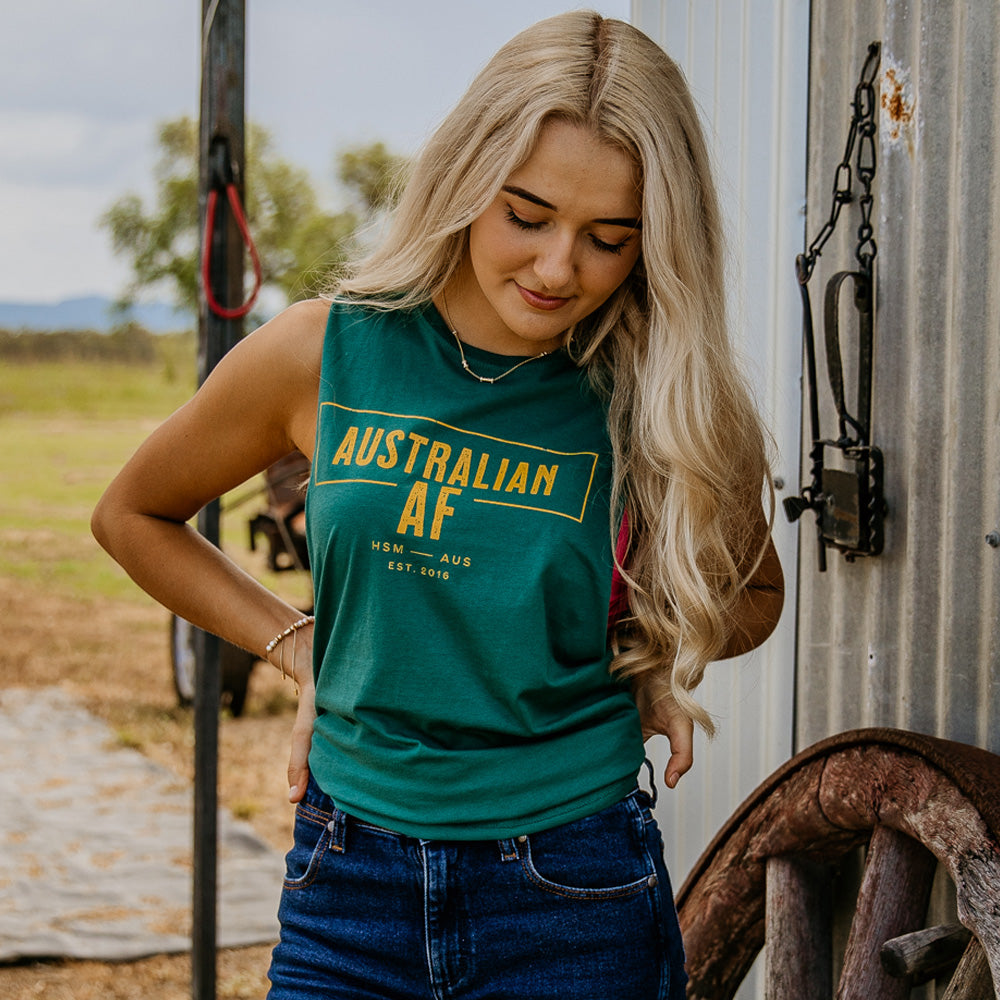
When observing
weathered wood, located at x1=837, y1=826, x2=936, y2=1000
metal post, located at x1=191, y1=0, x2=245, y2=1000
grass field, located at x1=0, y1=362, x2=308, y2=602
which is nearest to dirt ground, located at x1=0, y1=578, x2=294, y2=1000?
metal post, located at x1=191, y1=0, x2=245, y2=1000

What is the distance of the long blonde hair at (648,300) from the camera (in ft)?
5.32

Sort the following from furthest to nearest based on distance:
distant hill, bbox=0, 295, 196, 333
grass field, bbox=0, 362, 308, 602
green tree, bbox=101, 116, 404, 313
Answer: distant hill, bbox=0, 295, 196, 333 → grass field, bbox=0, 362, 308, 602 → green tree, bbox=101, 116, 404, 313

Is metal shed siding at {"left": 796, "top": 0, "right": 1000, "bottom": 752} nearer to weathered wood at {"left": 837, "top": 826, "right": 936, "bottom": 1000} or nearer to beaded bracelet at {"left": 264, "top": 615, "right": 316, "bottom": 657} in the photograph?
weathered wood at {"left": 837, "top": 826, "right": 936, "bottom": 1000}

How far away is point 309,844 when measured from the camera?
→ 1666 mm

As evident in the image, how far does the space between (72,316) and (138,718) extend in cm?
842

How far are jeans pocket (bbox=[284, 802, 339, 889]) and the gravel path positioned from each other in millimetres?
3113

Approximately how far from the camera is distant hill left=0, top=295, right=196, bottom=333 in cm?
1437

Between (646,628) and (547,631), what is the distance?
18cm

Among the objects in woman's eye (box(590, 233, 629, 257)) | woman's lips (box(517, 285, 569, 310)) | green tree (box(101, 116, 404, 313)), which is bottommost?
woman's lips (box(517, 285, 569, 310))

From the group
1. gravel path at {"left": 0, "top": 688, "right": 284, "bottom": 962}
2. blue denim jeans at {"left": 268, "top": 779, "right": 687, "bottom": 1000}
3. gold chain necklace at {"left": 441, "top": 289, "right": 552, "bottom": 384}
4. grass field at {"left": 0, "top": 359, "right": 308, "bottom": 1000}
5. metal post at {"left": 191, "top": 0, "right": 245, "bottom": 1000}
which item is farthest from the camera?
gravel path at {"left": 0, "top": 688, "right": 284, "bottom": 962}

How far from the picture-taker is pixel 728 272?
240 cm

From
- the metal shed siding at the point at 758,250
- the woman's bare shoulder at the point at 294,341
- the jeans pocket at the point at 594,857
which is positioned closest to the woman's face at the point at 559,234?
the woman's bare shoulder at the point at 294,341

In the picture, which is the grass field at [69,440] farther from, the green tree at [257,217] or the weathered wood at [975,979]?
the weathered wood at [975,979]

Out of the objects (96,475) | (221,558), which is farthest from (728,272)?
(96,475)
